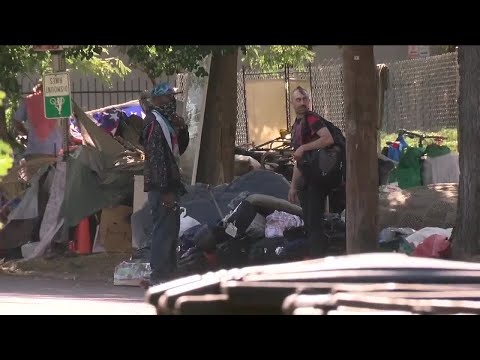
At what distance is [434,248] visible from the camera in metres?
9.39

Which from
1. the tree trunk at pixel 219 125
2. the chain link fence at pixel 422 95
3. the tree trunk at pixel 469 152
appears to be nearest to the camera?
the tree trunk at pixel 469 152

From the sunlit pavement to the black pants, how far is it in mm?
1682

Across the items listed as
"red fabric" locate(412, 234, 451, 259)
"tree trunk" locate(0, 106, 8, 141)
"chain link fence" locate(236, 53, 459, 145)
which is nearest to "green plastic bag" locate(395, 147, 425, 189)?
"red fabric" locate(412, 234, 451, 259)

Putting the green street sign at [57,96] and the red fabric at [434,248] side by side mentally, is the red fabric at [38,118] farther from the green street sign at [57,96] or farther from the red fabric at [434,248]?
the red fabric at [434,248]

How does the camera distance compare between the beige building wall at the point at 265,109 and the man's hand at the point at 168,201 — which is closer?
the man's hand at the point at 168,201

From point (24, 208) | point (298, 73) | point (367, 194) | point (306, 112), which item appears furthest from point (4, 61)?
point (298, 73)

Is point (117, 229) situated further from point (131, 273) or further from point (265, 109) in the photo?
point (265, 109)

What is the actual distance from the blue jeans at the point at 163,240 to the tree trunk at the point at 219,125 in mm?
3274

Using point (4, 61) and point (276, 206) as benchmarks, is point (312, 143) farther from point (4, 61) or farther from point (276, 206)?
point (4, 61)

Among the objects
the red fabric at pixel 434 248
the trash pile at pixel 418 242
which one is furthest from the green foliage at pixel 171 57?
the red fabric at pixel 434 248

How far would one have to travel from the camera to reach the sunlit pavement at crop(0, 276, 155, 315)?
8.55 metres

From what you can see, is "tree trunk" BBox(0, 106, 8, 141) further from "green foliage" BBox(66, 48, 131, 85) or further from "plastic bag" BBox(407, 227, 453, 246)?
"plastic bag" BBox(407, 227, 453, 246)

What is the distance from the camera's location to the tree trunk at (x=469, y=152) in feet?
29.4
